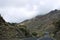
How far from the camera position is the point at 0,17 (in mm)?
26312

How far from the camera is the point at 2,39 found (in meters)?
22.4

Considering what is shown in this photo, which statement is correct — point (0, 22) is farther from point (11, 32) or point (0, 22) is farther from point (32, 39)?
point (32, 39)

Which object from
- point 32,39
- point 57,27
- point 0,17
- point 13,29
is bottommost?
point 32,39

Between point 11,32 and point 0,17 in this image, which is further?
point 0,17

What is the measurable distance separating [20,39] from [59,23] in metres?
50.9

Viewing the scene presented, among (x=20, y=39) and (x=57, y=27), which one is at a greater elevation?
(x=57, y=27)

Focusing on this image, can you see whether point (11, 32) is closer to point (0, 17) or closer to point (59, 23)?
point (0, 17)

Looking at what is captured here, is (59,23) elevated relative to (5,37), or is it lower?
elevated

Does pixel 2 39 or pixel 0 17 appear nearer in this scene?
pixel 2 39

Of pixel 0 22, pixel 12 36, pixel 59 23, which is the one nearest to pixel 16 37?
pixel 12 36

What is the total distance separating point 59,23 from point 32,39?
164 feet

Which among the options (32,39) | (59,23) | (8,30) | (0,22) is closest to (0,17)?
(0,22)

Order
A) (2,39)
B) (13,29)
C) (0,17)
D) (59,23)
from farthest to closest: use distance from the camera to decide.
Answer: (59,23) < (0,17) < (13,29) < (2,39)

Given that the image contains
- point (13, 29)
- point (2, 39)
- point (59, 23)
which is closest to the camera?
point (2, 39)
